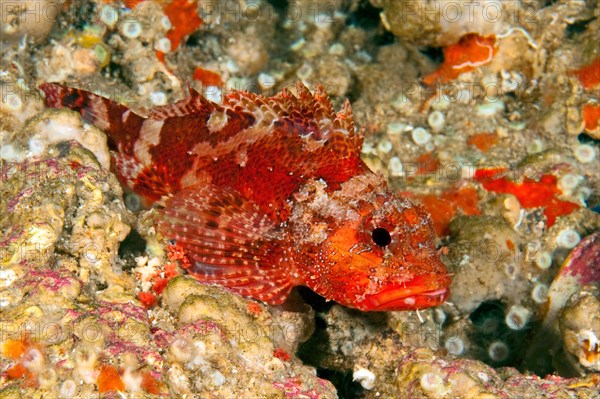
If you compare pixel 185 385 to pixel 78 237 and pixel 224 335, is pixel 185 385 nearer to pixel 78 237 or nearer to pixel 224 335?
pixel 224 335

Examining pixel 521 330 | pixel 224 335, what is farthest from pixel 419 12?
pixel 224 335

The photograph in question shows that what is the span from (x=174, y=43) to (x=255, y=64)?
1.09m

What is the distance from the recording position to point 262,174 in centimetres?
425

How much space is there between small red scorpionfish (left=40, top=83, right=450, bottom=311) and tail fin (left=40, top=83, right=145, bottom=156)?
0.17 m

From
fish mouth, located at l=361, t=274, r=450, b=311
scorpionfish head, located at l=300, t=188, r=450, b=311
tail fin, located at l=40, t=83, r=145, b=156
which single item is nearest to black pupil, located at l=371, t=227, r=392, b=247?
scorpionfish head, located at l=300, t=188, r=450, b=311

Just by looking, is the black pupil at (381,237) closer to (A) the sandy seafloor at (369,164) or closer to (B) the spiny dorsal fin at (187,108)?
(A) the sandy seafloor at (369,164)

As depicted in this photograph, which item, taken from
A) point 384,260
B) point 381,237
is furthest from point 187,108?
point 384,260

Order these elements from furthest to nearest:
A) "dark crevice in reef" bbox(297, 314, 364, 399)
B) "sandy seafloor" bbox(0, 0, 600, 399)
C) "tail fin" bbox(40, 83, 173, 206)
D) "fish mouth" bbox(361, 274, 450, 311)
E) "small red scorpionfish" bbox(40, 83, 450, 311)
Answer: "tail fin" bbox(40, 83, 173, 206), "dark crevice in reef" bbox(297, 314, 364, 399), "small red scorpionfish" bbox(40, 83, 450, 311), "fish mouth" bbox(361, 274, 450, 311), "sandy seafloor" bbox(0, 0, 600, 399)

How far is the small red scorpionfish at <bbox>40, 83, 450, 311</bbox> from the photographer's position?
3.69 m

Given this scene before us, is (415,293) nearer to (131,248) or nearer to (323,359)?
(323,359)

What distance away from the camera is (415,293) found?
11.7 ft

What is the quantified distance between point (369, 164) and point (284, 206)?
1.50m

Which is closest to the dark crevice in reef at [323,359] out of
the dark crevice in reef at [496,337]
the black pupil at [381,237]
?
the black pupil at [381,237]

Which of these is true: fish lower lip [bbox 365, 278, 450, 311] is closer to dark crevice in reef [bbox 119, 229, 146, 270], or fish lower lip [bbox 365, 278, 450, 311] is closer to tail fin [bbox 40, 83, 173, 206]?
dark crevice in reef [bbox 119, 229, 146, 270]
